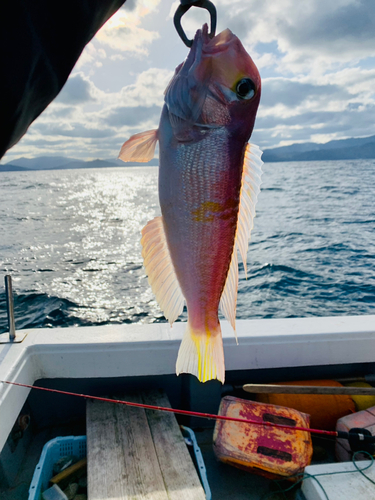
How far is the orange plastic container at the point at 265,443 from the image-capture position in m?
2.73

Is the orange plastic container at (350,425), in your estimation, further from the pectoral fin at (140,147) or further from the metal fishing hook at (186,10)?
the metal fishing hook at (186,10)

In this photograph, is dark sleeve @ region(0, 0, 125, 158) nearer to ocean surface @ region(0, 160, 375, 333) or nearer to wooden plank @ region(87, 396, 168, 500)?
wooden plank @ region(87, 396, 168, 500)

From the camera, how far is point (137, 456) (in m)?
2.55

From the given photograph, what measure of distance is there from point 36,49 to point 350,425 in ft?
10.4

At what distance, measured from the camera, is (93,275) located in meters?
11.1

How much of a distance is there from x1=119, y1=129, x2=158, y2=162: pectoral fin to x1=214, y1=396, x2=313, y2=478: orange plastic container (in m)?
2.39

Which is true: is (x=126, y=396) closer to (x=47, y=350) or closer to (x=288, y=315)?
(x=47, y=350)

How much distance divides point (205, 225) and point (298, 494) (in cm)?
234

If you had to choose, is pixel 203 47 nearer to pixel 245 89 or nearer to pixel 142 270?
pixel 245 89

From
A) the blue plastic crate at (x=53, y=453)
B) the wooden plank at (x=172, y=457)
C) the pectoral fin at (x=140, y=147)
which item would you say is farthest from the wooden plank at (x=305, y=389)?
the pectoral fin at (x=140, y=147)

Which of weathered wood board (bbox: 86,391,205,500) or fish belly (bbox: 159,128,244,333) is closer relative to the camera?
fish belly (bbox: 159,128,244,333)

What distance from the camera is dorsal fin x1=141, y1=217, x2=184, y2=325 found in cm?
135

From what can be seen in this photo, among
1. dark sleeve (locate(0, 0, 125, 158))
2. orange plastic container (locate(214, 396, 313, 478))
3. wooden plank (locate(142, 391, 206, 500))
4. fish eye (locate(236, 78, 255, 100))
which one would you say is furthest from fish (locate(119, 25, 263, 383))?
orange plastic container (locate(214, 396, 313, 478))

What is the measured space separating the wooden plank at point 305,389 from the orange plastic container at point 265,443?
0.47ft
